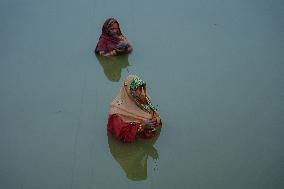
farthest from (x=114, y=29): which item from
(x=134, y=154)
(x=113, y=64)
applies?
(x=134, y=154)

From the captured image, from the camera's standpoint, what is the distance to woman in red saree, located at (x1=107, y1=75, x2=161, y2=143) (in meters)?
5.67

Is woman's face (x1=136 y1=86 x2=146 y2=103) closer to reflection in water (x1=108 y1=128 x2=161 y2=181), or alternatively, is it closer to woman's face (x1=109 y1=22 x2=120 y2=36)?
reflection in water (x1=108 y1=128 x2=161 y2=181)

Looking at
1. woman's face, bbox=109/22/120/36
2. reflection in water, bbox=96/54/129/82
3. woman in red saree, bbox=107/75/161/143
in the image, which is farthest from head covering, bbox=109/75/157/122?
woman's face, bbox=109/22/120/36

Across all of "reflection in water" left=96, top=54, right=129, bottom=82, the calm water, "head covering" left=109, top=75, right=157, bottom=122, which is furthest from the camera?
"reflection in water" left=96, top=54, right=129, bottom=82

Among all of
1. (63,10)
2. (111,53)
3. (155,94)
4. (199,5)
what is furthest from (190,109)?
(63,10)

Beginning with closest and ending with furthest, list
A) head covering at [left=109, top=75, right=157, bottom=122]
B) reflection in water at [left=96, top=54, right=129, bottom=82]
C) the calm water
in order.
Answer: the calm water
head covering at [left=109, top=75, right=157, bottom=122]
reflection in water at [left=96, top=54, right=129, bottom=82]

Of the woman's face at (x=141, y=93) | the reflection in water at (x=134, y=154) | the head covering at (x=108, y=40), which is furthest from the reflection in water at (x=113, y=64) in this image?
the woman's face at (x=141, y=93)

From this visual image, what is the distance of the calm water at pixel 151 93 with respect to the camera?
557 centimetres

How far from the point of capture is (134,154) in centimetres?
586

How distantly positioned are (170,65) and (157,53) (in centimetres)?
45

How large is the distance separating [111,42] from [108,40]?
2.5 inches

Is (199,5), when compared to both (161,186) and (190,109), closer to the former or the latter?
(190,109)

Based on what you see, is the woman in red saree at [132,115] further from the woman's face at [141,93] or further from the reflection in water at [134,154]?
the reflection in water at [134,154]

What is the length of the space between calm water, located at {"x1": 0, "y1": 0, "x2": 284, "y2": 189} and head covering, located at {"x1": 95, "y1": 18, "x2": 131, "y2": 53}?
25 cm
